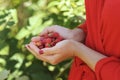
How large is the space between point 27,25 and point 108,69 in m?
0.73

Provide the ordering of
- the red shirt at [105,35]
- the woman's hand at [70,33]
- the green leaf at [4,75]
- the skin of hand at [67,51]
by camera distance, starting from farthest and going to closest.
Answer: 1. the green leaf at [4,75]
2. the woman's hand at [70,33]
3. the skin of hand at [67,51]
4. the red shirt at [105,35]

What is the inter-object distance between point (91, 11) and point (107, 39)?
11 centimetres

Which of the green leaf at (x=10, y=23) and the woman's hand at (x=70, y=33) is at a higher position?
the woman's hand at (x=70, y=33)

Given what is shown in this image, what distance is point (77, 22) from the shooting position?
1821 mm

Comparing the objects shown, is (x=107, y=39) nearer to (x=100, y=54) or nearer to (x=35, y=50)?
(x=100, y=54)

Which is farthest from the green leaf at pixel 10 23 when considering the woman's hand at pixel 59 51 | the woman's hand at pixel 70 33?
the woman's hand at pixel 59 51

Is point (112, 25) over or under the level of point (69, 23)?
over

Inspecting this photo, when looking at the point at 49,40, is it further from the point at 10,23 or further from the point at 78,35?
the point at 10,23

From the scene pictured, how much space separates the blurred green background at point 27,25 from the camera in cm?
180

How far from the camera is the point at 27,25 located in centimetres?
181

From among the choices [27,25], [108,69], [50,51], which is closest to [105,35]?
[108,69]

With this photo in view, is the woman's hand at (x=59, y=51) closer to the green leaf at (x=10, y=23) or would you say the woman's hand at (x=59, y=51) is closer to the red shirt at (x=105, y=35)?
the red shirt at (x=105, y=35)

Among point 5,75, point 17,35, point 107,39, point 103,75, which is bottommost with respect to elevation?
point 5,75

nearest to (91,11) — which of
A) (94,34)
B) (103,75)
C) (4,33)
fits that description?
(94,34)
